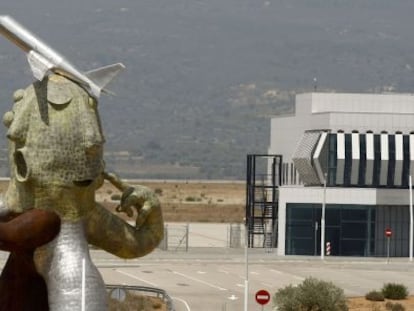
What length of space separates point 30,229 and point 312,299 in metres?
19.5

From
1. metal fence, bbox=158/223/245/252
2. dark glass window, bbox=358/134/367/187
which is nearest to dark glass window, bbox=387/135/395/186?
dark glass window, bbox=358/134/367/187

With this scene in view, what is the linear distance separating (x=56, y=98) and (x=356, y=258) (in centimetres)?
4682

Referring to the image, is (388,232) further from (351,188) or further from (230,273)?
(230,273)

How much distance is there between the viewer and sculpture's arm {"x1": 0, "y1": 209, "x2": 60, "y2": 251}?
3225 cm

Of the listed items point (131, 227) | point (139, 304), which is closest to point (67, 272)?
point (131, 227)

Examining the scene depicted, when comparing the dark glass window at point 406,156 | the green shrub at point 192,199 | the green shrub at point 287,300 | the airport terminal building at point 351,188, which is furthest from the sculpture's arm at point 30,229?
the green shrub at point 192,199

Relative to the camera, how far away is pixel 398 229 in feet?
261

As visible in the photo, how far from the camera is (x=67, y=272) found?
3250 cm

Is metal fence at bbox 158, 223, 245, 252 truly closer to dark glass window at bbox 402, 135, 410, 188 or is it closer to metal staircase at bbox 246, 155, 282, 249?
metal staircase at bbox 246, 155, 282, 249

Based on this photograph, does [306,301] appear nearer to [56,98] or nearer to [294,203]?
[56,98]

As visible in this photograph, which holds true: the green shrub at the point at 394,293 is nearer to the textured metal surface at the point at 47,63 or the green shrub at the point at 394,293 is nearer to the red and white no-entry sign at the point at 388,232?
the red and white no-entry sign at the point at 388,232

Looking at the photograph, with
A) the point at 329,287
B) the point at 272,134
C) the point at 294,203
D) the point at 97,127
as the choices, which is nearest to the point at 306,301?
the point at 329,287

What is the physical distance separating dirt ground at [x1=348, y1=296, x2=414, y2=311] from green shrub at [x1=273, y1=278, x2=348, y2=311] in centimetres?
318

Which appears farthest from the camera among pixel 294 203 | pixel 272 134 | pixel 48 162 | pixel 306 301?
pixel 272 134
